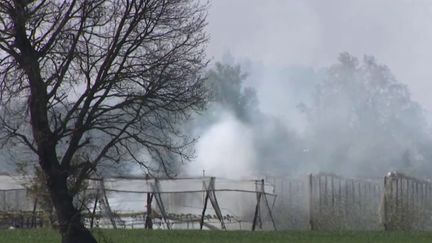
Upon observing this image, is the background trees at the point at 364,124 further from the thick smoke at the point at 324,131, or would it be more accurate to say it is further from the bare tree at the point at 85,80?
the bare tree at the point at 85,80

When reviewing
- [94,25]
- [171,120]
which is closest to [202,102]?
[171,120]

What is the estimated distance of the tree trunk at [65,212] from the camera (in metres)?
17.6

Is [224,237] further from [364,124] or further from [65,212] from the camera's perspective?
[364,124]

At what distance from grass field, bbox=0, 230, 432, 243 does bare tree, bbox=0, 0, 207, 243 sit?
166 inches

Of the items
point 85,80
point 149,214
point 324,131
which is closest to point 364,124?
point 324,131

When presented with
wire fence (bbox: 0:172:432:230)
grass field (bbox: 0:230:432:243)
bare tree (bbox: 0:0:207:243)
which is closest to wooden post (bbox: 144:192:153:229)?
wire fence (bbox: 0:172:432:230)

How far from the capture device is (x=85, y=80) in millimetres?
18000

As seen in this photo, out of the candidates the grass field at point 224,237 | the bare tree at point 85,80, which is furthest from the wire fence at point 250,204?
the bare tree at point 85,80

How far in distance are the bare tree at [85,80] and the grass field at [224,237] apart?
4205mm

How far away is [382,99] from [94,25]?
165 ft

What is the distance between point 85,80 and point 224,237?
7.52 metres

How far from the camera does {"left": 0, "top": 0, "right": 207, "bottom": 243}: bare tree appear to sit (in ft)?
56.6

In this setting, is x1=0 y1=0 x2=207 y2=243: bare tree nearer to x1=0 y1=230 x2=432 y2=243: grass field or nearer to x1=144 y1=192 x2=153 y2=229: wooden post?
x1=0 y1=230 x2=432 y2=243: grass field

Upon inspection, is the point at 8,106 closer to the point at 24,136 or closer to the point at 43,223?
the point at 24,136
